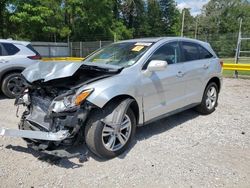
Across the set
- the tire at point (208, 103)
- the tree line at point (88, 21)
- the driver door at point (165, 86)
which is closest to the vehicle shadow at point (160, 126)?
the tire at point (208, 103)

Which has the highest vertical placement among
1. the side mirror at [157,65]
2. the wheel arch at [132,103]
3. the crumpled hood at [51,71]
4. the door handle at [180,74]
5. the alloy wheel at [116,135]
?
the side mirror at [157,65]

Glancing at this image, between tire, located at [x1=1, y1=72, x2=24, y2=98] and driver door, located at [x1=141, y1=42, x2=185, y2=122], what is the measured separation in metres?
4.46

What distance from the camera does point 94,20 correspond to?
31.0 meters

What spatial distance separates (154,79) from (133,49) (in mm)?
695

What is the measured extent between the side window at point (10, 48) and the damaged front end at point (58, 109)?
372cm

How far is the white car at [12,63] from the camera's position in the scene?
24.1 feet

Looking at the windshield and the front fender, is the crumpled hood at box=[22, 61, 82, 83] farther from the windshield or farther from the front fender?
the windshield

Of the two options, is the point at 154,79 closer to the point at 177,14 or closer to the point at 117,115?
the point at 117,115

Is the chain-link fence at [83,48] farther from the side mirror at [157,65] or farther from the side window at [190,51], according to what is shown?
the side mirror at [157,65]

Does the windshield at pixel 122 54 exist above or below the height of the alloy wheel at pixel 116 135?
above

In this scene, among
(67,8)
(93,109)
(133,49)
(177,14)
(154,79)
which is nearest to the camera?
(93,109)

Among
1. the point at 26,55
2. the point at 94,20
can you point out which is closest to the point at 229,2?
the point at 94,20

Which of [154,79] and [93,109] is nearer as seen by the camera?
[93,109]

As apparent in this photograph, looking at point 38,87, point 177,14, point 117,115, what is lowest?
point 117,115
